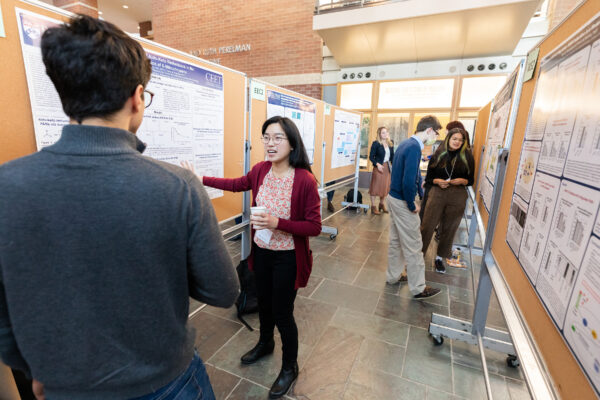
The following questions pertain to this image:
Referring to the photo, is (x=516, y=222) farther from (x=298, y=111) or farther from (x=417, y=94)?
(x=417, y=94)

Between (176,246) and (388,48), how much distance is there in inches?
309

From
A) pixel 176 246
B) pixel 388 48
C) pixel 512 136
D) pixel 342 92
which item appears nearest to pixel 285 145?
pixel 176 246

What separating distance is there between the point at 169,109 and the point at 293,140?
0.75 m

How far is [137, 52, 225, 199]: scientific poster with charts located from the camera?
1.60 meters

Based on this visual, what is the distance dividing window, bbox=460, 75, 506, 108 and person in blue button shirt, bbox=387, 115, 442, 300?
5.56 m

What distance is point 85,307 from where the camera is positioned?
646 millimetres

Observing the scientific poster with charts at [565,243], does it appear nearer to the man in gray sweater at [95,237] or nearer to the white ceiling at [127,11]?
the man in gray sweater at [95,237]

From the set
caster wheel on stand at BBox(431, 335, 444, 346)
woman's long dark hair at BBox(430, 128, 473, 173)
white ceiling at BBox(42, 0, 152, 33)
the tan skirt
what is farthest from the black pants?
white ceiling at BBox(42, 0, 152, 33)

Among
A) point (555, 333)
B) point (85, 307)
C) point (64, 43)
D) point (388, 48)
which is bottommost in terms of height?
point (555, 333)

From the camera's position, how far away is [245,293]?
2.53 m

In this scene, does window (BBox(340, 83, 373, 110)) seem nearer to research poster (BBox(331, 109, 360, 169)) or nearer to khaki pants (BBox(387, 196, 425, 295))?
research poster (BBox(331, 109, 360, 169))

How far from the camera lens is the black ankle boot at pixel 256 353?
80.7 inches

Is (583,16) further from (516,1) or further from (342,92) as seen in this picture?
(342,92)

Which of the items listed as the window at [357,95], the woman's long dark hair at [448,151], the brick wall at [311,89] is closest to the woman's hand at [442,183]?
the woman's long dark hair at [448,151]
